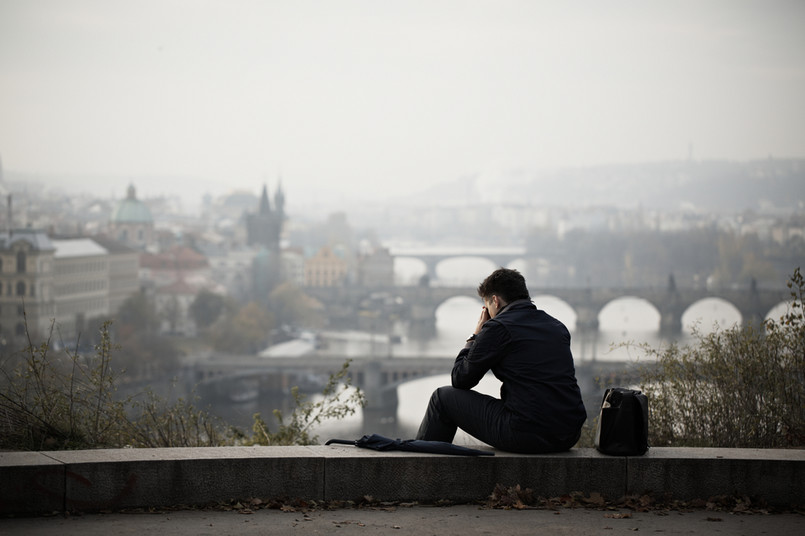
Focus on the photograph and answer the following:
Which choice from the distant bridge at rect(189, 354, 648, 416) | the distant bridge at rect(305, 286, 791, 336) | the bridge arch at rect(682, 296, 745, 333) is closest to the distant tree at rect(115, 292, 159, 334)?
the distant bridge at rect(189, 354, 648, 416)

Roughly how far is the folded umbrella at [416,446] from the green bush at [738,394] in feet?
4.64

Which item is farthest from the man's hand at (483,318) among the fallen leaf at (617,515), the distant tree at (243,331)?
the distant tree at (243,331)

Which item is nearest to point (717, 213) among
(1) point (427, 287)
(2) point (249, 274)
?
(1) point (427, 287)

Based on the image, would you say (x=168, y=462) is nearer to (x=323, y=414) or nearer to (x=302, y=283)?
(x=323, y=414)

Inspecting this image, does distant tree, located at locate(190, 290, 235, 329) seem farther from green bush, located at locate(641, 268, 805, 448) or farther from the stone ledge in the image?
the stone ledge

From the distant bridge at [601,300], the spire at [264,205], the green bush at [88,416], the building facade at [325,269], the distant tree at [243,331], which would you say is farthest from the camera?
the spire at [264,205]

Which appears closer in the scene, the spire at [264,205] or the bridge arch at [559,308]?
the bridge arch at [559,308]

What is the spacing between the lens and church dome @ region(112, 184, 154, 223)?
2752 inches

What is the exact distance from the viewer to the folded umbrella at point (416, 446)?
2.58 m

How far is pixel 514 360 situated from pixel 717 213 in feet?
225

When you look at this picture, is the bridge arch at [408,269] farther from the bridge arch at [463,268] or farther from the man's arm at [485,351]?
the man's arm at [485,351]

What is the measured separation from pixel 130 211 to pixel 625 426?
70806 mm

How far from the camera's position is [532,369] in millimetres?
2549

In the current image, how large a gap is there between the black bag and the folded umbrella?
0.31 m
